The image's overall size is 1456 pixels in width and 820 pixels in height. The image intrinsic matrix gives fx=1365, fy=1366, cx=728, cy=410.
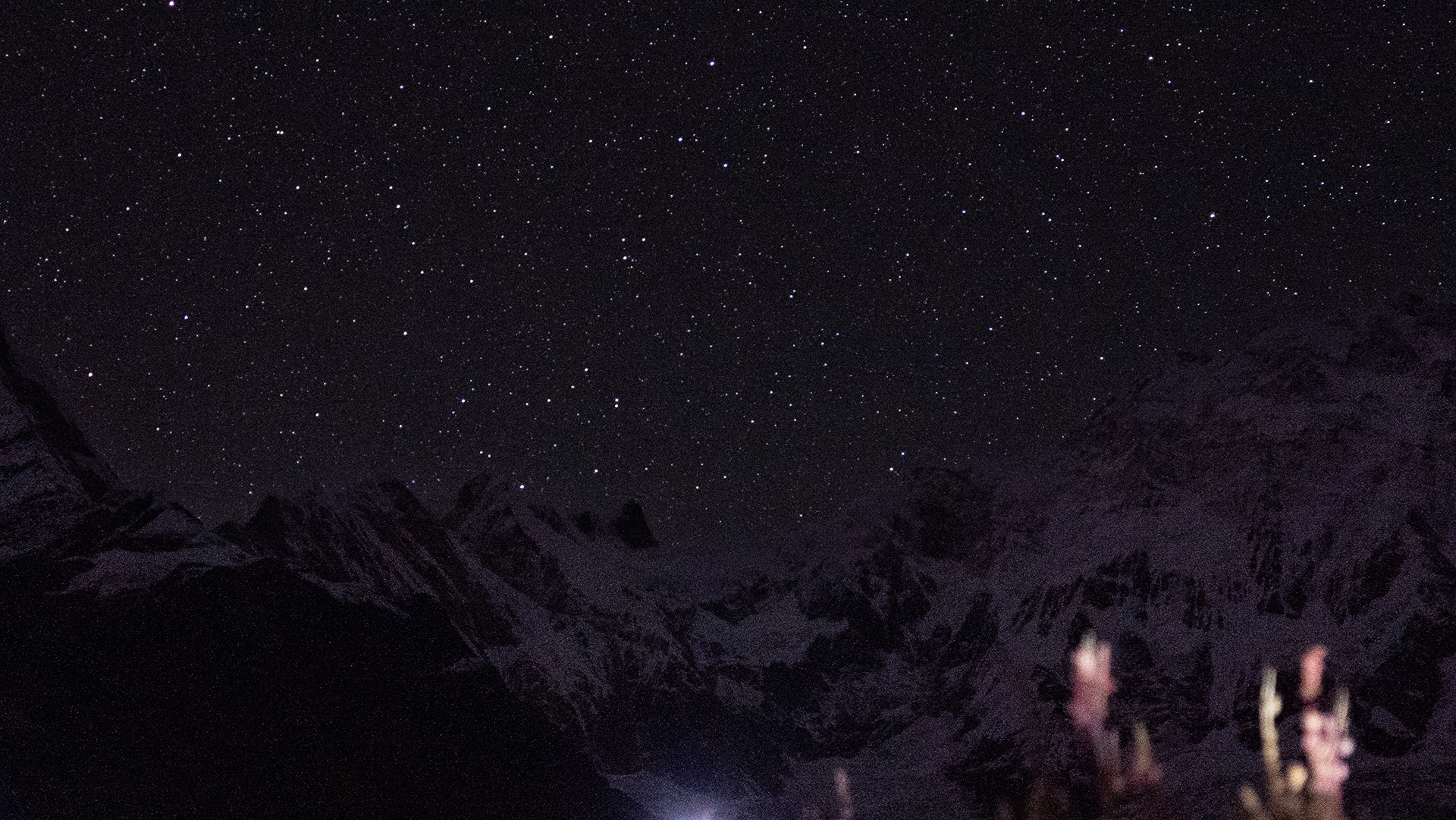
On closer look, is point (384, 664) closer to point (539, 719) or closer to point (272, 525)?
point (539, 719)

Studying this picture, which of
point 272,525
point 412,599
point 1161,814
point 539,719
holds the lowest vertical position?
point 1161,814

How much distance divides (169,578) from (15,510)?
15.5 m

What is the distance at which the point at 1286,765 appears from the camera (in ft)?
647

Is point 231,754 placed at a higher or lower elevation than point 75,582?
lower

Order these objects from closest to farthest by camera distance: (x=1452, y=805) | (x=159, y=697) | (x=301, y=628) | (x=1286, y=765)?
1. (x=159, y=697)
2. (x=301, y=628)
3. (x=1452, y=805)
4. (x=1286, y=765)

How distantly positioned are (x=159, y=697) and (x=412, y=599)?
4291cm

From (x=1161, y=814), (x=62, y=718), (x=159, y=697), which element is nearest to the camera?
(x=62, y=718)

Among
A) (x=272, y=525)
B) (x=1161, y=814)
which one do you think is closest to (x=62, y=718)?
(x=272, y=525)

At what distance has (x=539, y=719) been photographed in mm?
169375

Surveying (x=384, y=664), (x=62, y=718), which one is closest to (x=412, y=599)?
(x=384, y=664)

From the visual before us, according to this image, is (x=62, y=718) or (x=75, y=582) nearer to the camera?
(x=62, y=718)

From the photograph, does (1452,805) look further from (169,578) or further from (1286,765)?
(169,578)

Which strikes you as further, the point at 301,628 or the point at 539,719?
the point at 539,719

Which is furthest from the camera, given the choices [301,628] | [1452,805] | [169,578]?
[1452,805]
